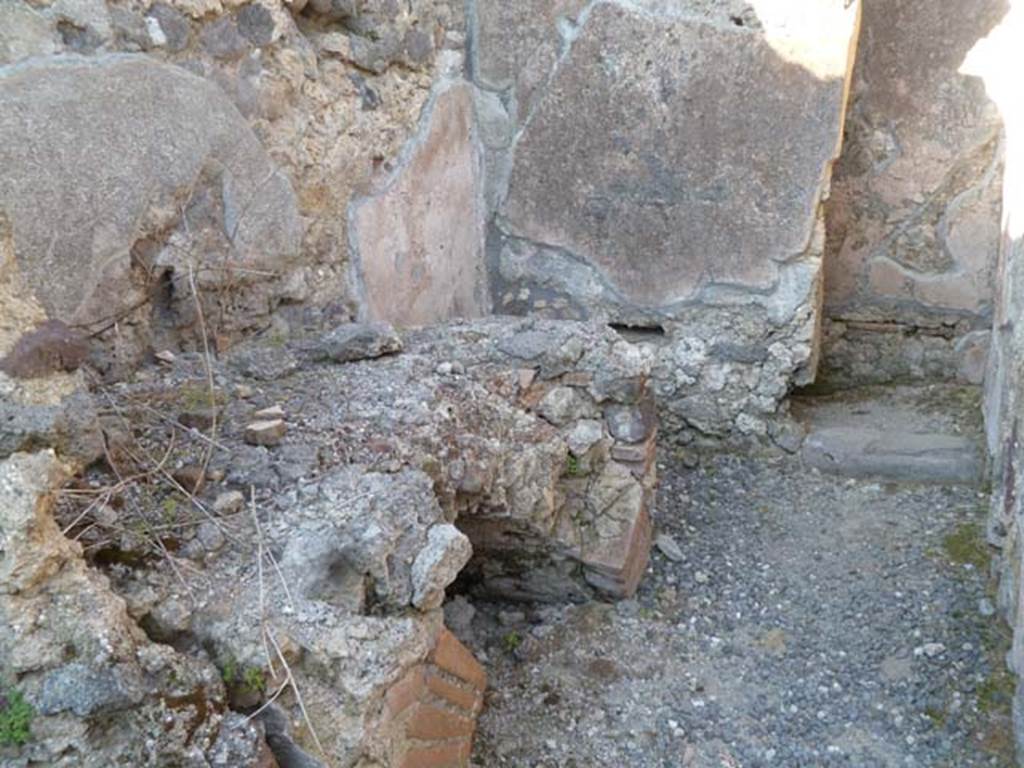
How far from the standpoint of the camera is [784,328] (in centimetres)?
318

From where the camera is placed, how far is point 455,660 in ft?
5.67

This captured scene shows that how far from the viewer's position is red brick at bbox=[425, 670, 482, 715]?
1657mm

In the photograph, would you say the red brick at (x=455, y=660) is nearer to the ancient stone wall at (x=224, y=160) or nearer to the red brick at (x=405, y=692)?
the red brick at (x=405, y=692)

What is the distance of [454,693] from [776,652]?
91 centimetres

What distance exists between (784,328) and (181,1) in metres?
1.92

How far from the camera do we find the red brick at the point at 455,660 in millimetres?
1680

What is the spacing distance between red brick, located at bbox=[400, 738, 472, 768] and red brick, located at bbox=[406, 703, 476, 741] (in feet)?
0.05

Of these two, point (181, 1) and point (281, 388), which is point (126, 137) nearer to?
point (181, 1)

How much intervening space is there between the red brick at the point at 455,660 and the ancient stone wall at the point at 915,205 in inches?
85.4

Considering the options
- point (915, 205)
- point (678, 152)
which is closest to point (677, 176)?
point (678, 152)

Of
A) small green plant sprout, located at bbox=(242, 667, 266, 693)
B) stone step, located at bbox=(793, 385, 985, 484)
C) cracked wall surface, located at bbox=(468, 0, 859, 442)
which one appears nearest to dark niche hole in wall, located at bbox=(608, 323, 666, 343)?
cracked wall surface, located at bbox=(468, 0, 859, 442)

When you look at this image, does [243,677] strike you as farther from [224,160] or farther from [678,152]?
[678,152]

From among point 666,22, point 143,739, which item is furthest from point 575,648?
point 666,22

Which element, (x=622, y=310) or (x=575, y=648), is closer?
(x=575, y=648)
